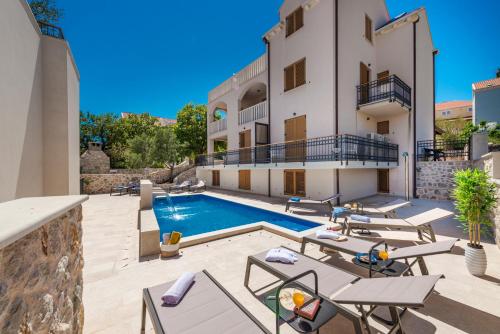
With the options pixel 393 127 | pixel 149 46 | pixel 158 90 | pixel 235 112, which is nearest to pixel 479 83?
pixel 393 127

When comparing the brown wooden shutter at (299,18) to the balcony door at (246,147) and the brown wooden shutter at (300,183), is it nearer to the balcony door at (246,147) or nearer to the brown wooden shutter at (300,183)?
the balcony door at (246,147)

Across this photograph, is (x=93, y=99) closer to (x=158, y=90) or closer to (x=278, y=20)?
(x=158, y=90)

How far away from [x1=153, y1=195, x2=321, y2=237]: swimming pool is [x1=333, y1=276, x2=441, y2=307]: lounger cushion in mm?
4807

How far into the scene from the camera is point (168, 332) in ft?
5.99

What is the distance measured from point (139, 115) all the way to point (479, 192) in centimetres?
3688

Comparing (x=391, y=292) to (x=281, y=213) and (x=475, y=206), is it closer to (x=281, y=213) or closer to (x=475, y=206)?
(x=475, y=206)

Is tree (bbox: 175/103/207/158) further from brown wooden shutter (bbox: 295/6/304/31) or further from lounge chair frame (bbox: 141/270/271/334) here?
lounge chair frame (bbox: 141/270/271/334)

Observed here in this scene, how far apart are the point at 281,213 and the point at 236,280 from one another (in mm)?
5326

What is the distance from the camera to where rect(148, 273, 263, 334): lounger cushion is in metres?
1.90

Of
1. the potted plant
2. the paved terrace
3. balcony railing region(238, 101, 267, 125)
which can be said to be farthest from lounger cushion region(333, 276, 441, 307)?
balcony railing region(238, 101, 267, 125)

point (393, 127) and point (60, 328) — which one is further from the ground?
point (393, 127)

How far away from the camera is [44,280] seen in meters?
1.54

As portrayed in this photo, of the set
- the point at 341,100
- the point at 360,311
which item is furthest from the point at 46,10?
the point at 360,311

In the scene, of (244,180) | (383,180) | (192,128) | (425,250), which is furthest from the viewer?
(192,128)
